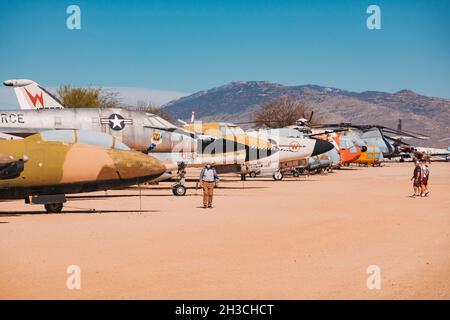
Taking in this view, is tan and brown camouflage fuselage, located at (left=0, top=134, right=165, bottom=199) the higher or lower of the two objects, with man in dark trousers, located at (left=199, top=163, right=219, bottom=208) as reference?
higher

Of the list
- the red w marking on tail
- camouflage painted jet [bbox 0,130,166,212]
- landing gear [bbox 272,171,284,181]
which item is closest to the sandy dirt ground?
camouflage painted jet [bbox 0,130,166,212]

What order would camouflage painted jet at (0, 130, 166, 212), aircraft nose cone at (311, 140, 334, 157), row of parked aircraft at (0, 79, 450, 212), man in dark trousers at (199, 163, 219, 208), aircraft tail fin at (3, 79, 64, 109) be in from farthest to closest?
aircraft nose cone at (311, 140, 334, 157), aircraft tail fin at (3, 79, 64, 109), man in dark trousers at (199, 163, 219, 208), row of parked aircraft at (0, 79, 450, 212), camouflage painted jet at (0, 130, 166, 212)

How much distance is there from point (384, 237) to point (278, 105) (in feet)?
363

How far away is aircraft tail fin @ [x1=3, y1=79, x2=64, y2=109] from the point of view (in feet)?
125

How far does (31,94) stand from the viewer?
38.5 m

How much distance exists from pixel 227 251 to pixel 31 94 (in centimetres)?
2822

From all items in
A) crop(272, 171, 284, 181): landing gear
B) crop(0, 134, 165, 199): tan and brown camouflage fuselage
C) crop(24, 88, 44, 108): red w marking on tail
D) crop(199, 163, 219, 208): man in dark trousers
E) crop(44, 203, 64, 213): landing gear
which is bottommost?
crop(272, 171, 284, 181): landing gear

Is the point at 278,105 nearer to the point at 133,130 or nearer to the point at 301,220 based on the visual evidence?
the point at 133,130

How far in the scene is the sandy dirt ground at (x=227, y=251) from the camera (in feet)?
31.8

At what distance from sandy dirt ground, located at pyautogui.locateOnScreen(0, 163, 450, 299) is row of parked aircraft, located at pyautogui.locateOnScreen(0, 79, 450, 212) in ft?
3.53

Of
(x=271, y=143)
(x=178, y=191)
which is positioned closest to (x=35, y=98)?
(x=178, y=191)

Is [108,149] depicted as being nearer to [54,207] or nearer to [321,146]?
[54,207]

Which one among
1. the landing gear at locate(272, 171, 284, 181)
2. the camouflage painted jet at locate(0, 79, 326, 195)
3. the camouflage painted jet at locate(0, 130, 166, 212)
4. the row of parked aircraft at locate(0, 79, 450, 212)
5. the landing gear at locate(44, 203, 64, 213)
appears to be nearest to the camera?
the camouflage painted jet at locate(0, 130, 166, 212)

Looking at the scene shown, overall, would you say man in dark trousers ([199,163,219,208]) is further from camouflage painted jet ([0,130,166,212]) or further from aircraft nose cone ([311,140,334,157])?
aircraft nose cone ([311,140,334,157])
